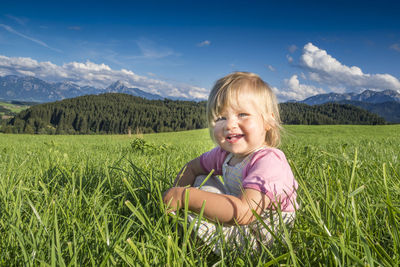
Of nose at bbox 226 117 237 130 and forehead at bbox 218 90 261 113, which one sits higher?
forehead at bbox 218 90 261 113

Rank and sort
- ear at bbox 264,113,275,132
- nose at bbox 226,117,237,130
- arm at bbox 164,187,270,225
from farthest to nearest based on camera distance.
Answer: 1. ear at bbox 264,113,275,132
2. nose at bbox 226,117,237,130
3. arm at bbox 164,187,270,225

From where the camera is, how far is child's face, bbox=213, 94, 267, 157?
1.94m

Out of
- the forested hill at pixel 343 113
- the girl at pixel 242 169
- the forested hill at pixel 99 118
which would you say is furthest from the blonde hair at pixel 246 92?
the forested hill at pixel 343 113

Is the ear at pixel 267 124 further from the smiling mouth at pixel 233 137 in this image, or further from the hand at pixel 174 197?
the hand at pixel 174 197

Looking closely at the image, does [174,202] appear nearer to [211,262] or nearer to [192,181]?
[211,262]

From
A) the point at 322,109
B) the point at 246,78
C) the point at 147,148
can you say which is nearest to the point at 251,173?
the point at 246,78

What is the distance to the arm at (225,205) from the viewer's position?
1515 mm

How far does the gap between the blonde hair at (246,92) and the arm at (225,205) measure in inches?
27.4

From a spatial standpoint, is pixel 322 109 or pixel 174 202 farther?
pixel 322 109

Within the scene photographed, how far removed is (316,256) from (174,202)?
0.76 m

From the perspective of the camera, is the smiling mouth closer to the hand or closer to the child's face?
the child's face

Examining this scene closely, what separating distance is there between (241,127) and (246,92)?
0.88 feet

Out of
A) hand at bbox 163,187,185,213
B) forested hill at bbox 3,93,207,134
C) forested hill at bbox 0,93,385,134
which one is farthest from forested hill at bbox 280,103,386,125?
hand at bbox 163,187,185,213

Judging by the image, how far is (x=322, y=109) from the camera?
134250 millimetres
